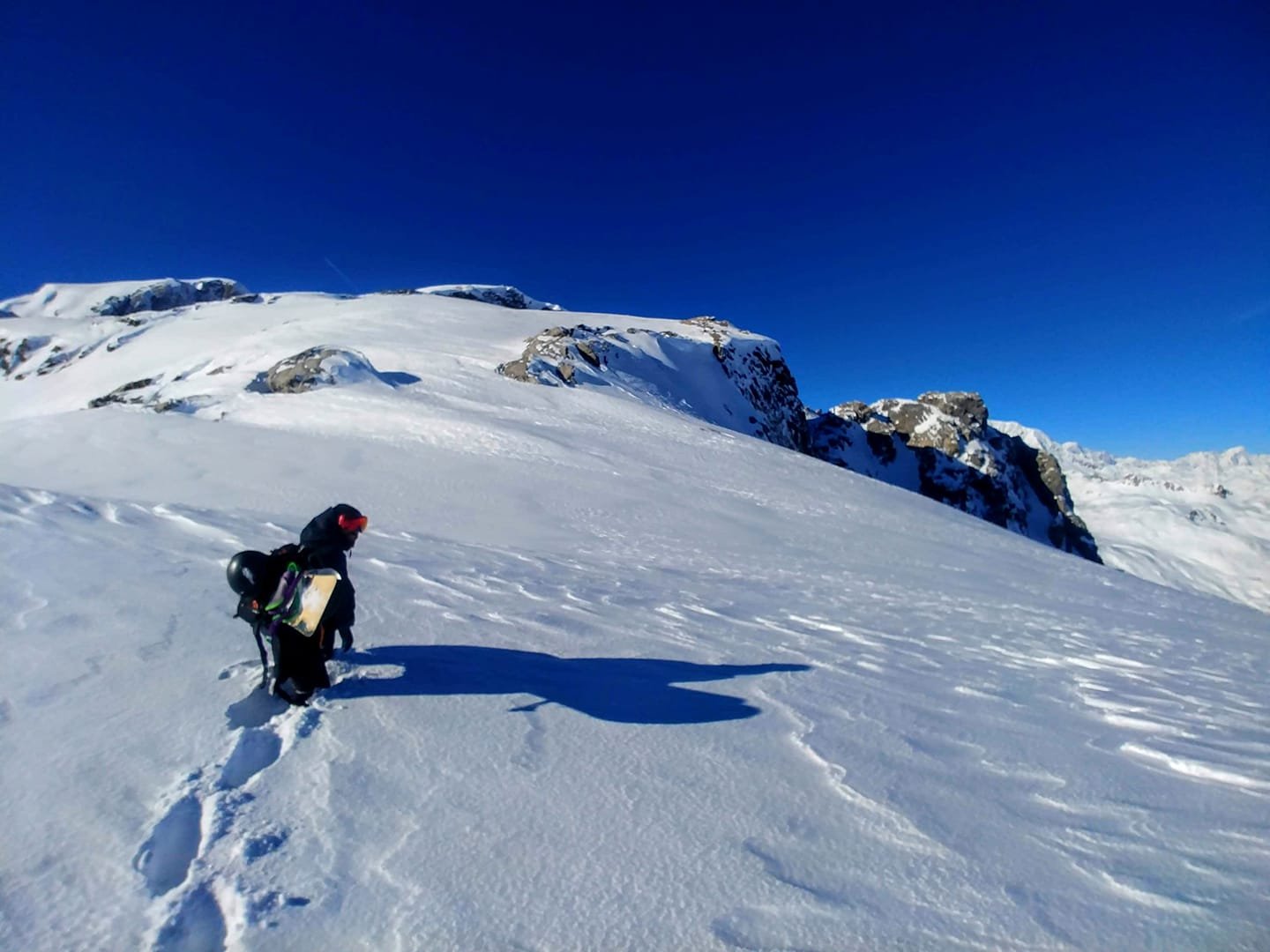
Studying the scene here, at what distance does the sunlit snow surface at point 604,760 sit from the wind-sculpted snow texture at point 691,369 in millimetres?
20302

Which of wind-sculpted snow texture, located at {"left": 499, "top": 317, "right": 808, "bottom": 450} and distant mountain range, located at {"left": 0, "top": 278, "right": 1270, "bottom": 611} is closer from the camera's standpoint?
distant mountain range, located at {"left": 0, "top": 278, "right": 1270, "bottom": 611}

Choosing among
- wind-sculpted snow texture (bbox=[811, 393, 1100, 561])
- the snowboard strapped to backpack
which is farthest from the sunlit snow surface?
wind-sculpted snow texture (bbox=[811, 393, 1100, 561])

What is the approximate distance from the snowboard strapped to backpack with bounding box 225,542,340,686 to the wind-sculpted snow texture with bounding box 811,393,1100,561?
69958 mm

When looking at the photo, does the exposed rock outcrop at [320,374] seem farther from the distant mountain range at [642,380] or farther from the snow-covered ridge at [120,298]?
the snow-covered ridge at [120,298]

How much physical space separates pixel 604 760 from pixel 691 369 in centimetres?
3997

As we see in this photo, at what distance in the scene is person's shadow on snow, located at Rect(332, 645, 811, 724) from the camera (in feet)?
13.4

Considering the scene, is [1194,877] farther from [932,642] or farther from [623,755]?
[932,642]

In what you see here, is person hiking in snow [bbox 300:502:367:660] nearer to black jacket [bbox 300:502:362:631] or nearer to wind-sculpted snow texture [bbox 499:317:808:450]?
black jacket [bbox 300:502:362:631]

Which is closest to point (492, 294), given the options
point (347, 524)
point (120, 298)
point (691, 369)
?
point (691, 369)

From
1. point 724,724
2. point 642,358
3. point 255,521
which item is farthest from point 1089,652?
point 642,358

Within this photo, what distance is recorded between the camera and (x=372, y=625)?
523 cm

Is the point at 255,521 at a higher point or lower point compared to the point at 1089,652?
lower

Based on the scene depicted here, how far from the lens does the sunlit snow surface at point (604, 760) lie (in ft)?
7.84

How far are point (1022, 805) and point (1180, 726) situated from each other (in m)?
2.37
